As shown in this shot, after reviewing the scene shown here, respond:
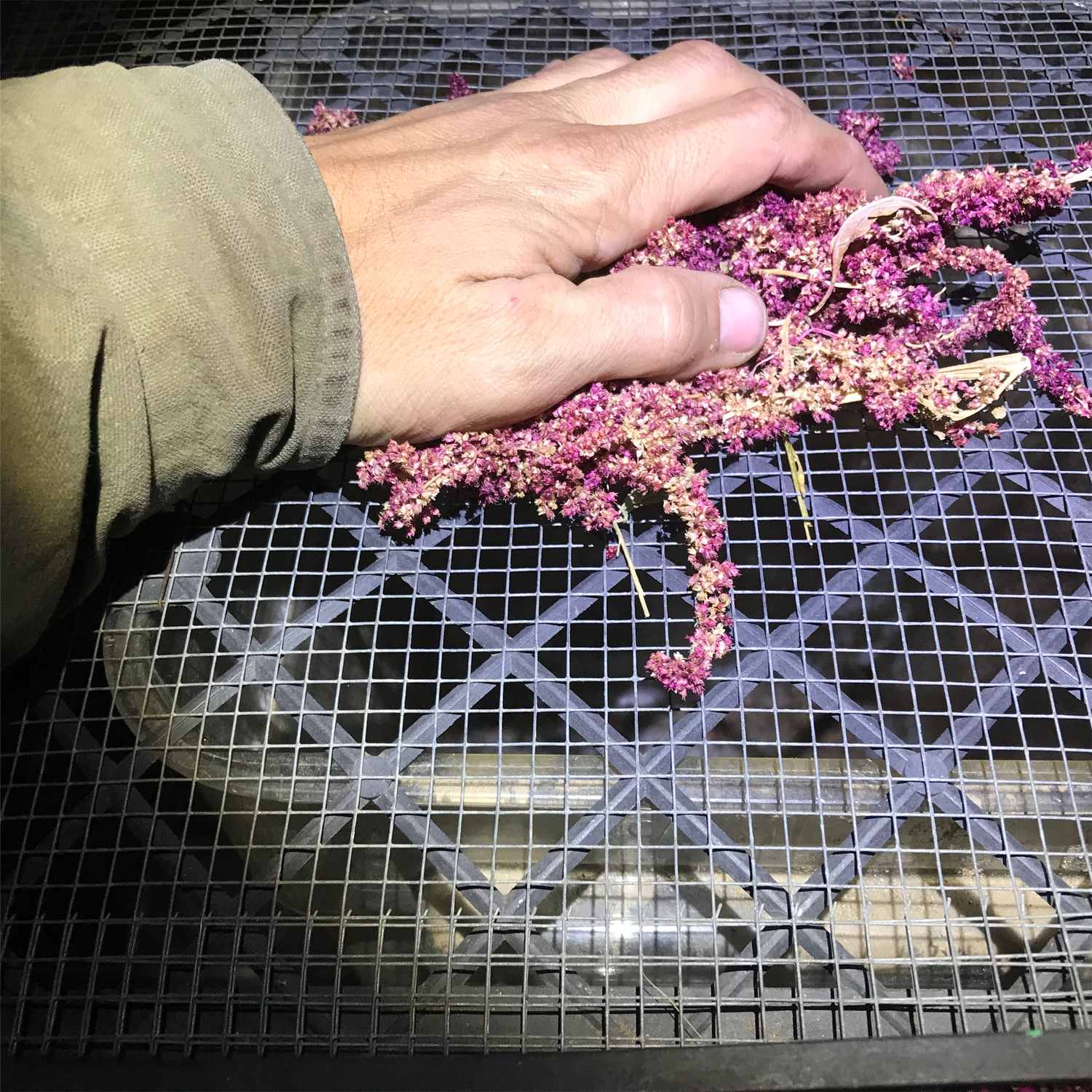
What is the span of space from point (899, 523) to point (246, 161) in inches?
36.2

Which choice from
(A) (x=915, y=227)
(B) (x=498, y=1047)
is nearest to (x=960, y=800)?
(B) (x=498, y=1047)

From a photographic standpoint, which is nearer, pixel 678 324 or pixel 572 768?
pixel 678 324

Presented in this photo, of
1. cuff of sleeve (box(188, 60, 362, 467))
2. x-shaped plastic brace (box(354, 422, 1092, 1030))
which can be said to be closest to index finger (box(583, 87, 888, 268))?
cuff of sleeve (box(188, 60, 362, 467))

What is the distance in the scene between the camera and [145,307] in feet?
2.85

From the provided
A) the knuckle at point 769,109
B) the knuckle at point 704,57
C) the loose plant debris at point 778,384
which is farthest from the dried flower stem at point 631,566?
the knuckle at point 704,57

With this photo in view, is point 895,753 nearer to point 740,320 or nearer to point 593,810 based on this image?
point 593,810

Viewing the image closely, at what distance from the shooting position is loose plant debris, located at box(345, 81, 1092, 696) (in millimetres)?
1056

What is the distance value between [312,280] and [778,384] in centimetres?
58

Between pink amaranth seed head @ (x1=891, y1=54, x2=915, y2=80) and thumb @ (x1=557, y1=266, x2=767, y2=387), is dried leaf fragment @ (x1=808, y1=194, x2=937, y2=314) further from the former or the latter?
pink amaranth seed head @ (x1=891, y1=54, x2=915, y2=80)

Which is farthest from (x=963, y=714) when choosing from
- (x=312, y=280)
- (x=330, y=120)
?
(x=330, y=120)

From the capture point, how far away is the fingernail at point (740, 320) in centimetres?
109

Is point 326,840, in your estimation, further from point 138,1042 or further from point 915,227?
point 915,227

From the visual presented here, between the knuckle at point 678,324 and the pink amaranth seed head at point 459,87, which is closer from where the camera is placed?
the knuckle at point 678,324

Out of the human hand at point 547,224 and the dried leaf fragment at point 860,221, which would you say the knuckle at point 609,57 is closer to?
the human hand at point 547,224
